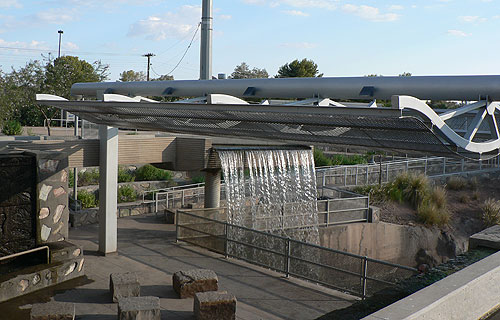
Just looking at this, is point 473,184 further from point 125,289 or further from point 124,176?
point 125,289

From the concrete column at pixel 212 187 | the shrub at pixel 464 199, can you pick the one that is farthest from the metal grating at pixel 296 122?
the shrub at pixel 464 199

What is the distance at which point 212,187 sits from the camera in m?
18.0

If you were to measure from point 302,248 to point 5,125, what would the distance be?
2120cm

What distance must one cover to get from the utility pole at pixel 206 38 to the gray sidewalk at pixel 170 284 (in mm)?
4710

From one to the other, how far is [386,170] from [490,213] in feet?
17.7

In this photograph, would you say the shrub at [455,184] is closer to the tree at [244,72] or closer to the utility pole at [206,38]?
the utility pole at [206,38]

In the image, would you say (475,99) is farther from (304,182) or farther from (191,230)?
(304,182)

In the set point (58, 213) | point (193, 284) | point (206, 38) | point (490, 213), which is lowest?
point (490, 213)

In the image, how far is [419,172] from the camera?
Answer: 94.1 feet

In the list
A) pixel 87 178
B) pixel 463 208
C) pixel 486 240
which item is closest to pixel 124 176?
pixel 87 178

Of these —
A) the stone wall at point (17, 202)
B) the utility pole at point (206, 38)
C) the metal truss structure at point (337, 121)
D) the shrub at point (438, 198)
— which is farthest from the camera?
the shrub at point (438, 198)

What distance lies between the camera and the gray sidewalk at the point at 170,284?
33.1 feet

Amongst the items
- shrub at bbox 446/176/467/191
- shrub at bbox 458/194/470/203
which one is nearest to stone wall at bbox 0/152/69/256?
shrub at bbox 458/194/470/203

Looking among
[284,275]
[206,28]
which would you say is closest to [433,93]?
[206,28]
